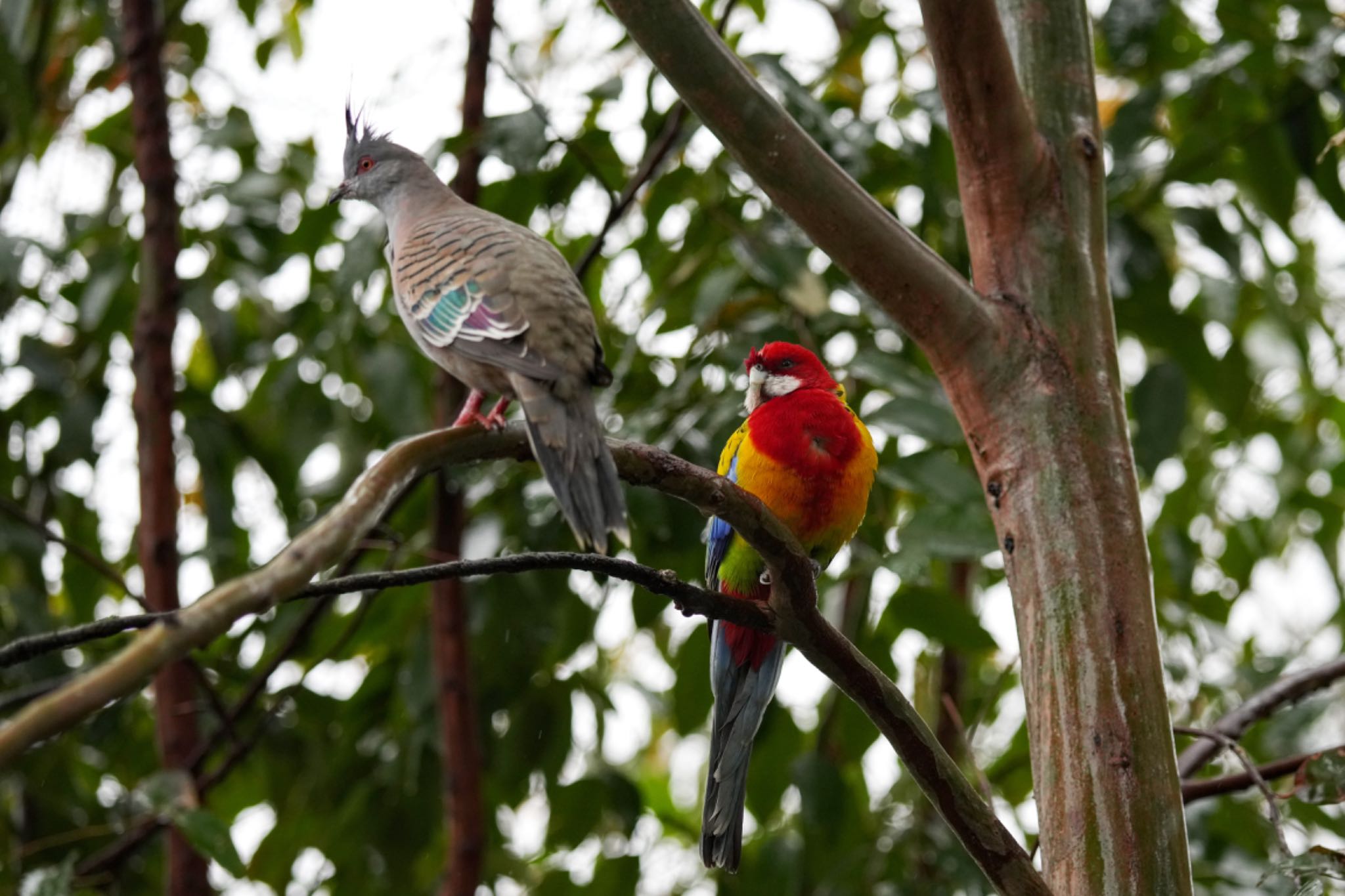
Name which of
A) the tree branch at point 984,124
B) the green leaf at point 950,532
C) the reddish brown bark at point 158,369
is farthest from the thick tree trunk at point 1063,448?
the reddish brown bark at point 158,369

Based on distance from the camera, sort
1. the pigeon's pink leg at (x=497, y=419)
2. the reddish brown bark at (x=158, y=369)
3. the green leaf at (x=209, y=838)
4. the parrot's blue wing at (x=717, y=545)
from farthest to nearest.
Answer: the reddish brown bark at (x=158, y=369) < the parrot's blue wing at (x=717, y=545) < the green leaf at (x=209, y=838) < the pigeon's pink leg at (x=497, y=419)

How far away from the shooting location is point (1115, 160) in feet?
9.16

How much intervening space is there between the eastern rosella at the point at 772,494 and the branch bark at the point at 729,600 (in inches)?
23.9

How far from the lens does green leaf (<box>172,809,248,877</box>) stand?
2168 mm

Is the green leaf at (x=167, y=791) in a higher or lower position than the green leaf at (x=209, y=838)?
higher

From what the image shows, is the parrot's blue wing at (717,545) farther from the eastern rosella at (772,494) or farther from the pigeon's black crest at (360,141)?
the pigeon's black crest at (360,141)

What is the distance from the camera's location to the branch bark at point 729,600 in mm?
1048

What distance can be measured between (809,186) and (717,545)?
2.68 feet

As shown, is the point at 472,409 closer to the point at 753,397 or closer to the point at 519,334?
the point at 519,334

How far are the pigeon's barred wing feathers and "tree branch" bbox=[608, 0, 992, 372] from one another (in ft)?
1.23

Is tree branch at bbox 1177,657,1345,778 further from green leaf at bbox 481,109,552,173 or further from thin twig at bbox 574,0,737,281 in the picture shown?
green leaf at bbox 481,109,552,173

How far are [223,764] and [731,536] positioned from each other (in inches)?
48.9

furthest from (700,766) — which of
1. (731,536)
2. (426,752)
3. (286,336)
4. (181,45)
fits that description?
(181,45)

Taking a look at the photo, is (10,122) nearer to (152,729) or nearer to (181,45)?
(181,45)
